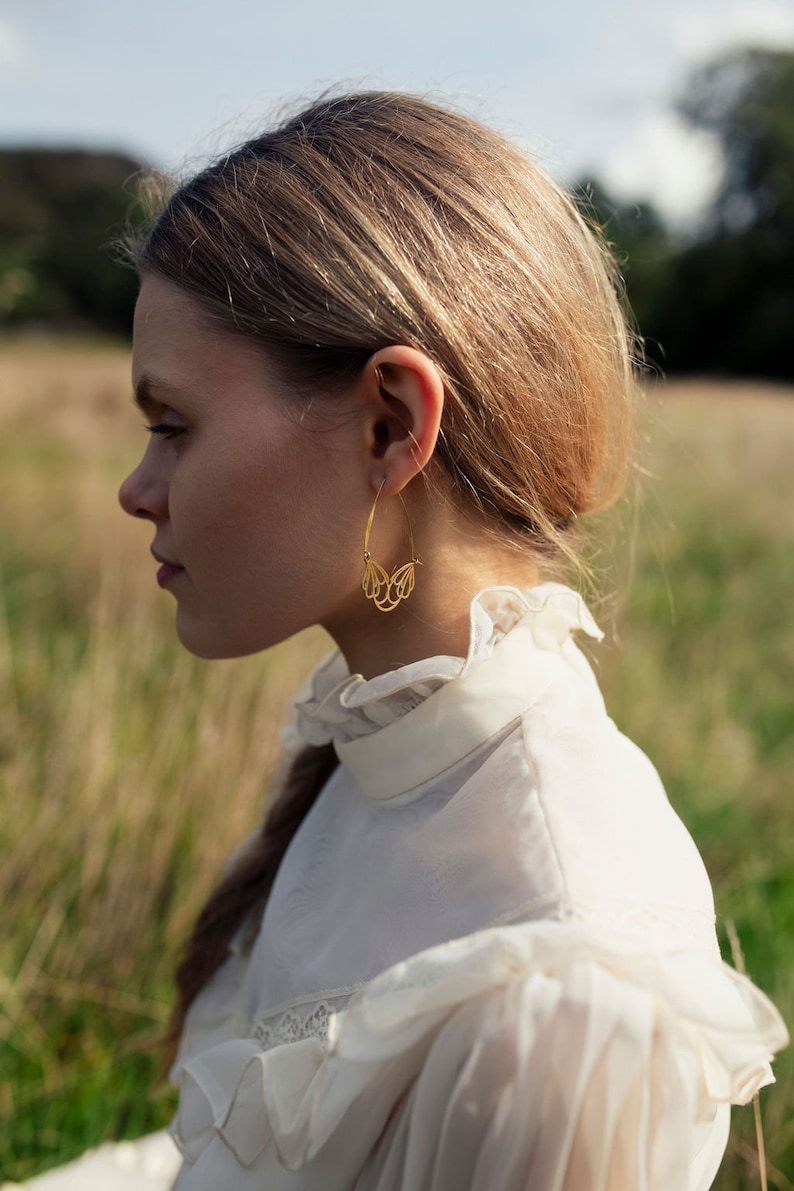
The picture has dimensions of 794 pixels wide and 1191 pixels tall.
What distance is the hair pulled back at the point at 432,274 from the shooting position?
108 centimetres

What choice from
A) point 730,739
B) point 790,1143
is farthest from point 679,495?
point 790,1143

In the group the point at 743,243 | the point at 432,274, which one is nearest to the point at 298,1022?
the point at 432,274

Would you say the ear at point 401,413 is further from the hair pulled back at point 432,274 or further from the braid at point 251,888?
the braid at point 251,888

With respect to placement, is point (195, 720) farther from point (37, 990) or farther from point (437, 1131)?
point (437, 1131)

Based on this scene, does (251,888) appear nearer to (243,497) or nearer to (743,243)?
(243,497)

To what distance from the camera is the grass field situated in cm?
210

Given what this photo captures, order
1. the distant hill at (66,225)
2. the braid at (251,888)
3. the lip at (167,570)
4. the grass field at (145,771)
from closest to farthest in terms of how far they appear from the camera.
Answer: the lip at (167,570) < the braid at (251,888) < the grass field at (145,771) < the distant hill at (66,225)

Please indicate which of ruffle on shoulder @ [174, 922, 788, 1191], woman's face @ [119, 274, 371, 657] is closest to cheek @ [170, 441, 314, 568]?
woman's face @ [119, 274, 371, 657]

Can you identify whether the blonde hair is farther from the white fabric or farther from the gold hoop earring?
the white fabric

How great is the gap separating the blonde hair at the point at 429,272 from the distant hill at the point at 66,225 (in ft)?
32.9

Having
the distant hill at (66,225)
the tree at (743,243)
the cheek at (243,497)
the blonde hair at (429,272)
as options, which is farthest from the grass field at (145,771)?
the tree at (743,243)

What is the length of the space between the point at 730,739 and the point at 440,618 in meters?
2.79

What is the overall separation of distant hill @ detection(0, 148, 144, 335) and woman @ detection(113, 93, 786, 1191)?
33.1ft

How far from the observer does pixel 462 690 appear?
3.59ft
